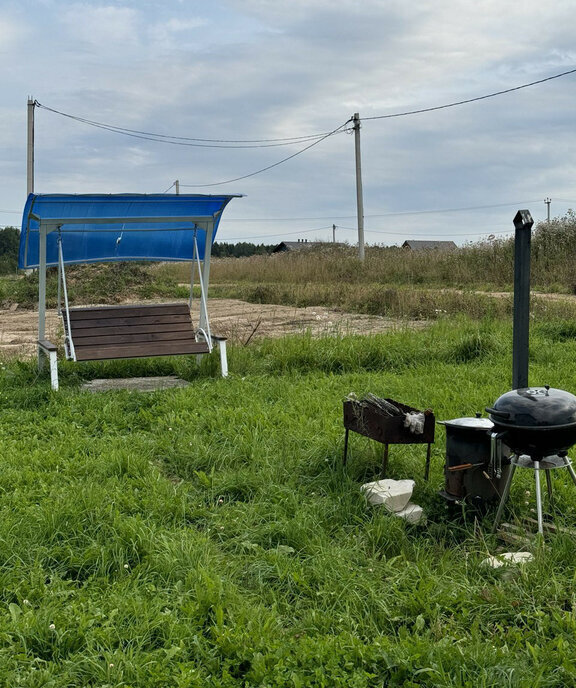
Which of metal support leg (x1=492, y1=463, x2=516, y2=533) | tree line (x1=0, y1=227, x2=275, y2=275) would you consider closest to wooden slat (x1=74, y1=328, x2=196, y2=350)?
metal support leg (x1=492, y1=463, x2=516, y2=533)

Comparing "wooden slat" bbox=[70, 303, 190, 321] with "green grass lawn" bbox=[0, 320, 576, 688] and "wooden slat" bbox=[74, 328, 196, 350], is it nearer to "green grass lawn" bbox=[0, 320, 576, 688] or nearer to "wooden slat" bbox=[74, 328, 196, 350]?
"wooden slat" bbox=[74, 328, 196, 350]

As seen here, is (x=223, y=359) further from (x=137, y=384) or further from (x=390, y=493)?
(x=390, y=493)

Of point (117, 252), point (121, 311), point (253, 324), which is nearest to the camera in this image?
point (121, 311)

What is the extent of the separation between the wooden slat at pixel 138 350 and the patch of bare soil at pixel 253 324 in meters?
1.82

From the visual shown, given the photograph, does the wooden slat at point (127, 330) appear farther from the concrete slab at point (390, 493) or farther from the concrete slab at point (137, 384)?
the concrete slab at point (390, 493)

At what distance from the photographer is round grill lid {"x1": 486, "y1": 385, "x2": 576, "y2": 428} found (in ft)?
11.0

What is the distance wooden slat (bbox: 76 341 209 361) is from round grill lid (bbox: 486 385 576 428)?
15.6 feet

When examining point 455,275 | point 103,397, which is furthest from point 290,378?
point 455,275

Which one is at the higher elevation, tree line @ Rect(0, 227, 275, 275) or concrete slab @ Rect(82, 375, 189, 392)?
tree line @ Rect(0, 227, 275, 275)

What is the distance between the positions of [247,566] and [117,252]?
6747 millimetres

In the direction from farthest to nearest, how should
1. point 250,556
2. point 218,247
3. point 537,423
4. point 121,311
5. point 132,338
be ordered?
point 218,247
point 121,311
point 132,338
point 250,556
point 537,423

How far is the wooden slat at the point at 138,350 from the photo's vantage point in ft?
25.0

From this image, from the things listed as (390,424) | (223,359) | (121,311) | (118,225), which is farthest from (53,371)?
(390,424)

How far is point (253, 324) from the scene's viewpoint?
13891 mm
